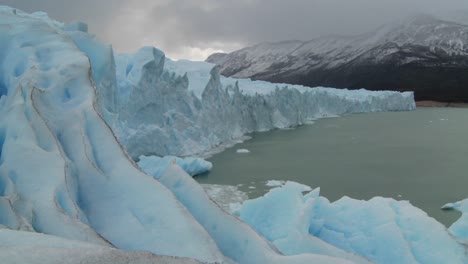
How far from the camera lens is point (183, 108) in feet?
43.8

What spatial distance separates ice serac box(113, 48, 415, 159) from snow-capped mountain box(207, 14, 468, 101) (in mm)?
32044

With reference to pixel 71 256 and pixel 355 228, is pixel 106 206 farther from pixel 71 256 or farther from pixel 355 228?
pixel 355 228

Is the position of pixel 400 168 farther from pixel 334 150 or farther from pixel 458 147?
pixel 458 147

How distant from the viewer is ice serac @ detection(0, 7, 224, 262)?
8.01 ft

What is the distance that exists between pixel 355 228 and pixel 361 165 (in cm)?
657

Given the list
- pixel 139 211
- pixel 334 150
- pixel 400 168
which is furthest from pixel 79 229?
pixel 334 150

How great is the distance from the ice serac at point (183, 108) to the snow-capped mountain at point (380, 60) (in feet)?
105

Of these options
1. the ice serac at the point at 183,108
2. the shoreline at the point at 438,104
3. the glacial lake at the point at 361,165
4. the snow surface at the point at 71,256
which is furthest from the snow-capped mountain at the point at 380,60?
the snow surface at the point at 71,256

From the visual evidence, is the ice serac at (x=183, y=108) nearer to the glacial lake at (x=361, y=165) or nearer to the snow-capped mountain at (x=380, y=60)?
the glacial lake at (x=361, y=165)

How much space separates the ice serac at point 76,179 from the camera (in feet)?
8.01

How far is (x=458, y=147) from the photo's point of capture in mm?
13516

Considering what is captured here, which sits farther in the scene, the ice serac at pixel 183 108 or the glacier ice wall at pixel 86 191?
the ice serac at pixel 183 108

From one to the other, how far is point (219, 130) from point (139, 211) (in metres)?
12.3

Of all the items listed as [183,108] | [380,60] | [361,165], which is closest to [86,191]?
[361,165]
